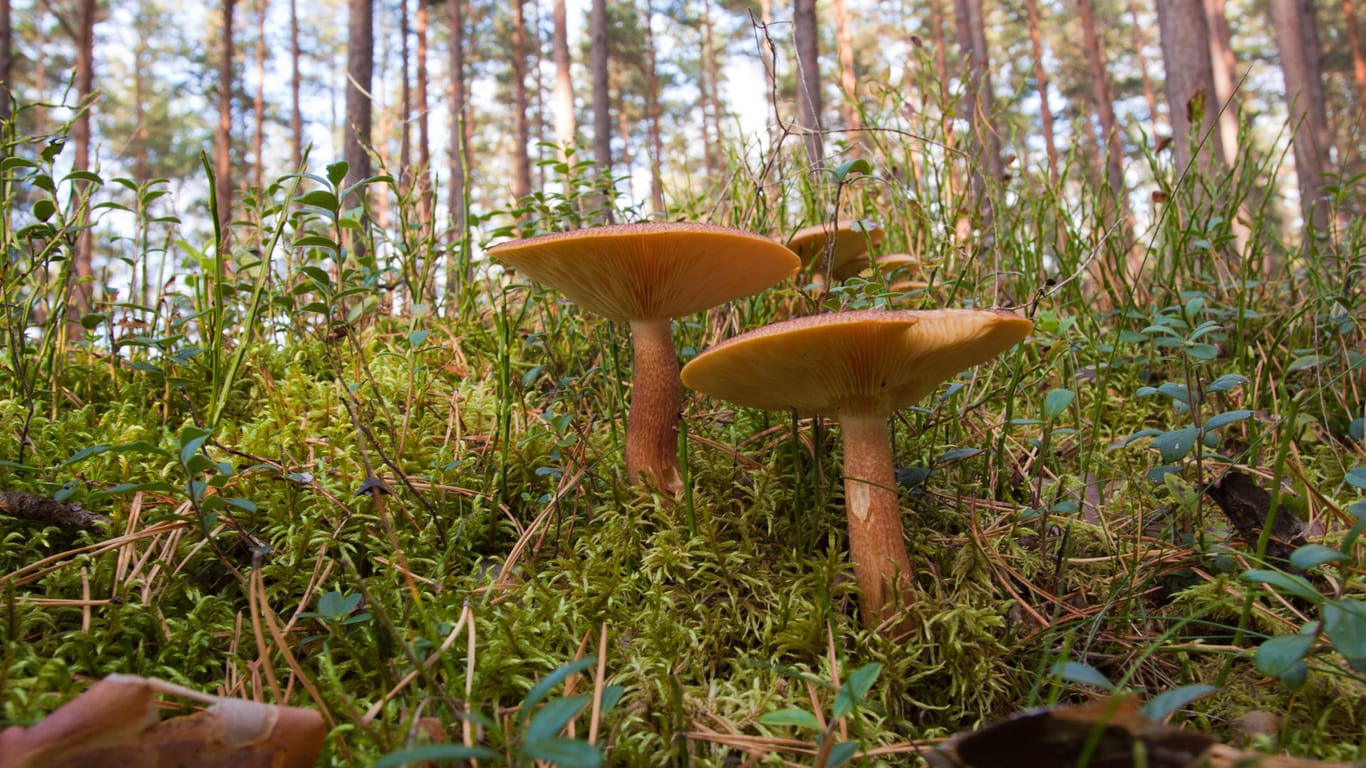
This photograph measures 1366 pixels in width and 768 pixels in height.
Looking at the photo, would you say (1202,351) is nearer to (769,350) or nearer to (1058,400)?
(1058,400)

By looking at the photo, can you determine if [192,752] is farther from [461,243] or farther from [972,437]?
[461,243]

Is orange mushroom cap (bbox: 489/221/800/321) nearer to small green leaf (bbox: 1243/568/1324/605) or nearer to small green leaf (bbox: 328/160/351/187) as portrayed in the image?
small green leaf (bbox: 328/160/351/187)

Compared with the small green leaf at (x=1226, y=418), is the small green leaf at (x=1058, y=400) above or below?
above

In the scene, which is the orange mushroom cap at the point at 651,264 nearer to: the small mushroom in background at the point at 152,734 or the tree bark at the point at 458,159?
the tree bark at the point at 458,159

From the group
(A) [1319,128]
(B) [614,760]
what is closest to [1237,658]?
(B) [614,760]

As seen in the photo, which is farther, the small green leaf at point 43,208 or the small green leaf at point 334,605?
the small green leaf at point 43,208

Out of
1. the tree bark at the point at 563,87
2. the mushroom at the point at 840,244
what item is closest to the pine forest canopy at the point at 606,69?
the tree bark at the point at 563,87
